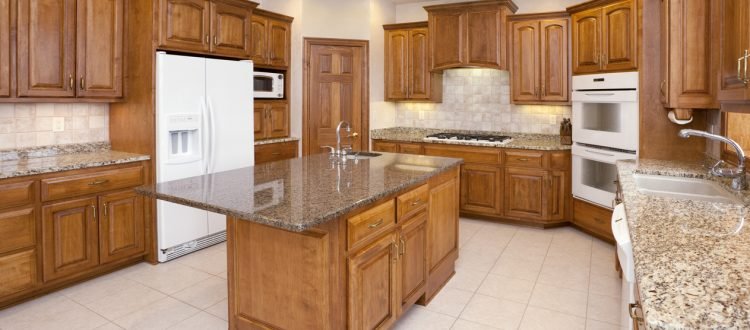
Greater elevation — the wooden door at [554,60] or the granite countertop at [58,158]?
the wooden door at [554,60]

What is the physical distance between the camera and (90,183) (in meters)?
3.29

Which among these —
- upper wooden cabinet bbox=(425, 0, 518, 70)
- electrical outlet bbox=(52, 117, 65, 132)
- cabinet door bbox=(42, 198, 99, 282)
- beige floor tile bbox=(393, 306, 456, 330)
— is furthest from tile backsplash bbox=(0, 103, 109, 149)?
upper wooden cabinet bbox=(425, 0, 518, 70)

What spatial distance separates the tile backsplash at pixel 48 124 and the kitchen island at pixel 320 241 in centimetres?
187

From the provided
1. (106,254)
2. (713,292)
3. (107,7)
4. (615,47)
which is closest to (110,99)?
(107,7)

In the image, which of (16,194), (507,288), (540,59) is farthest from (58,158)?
(540,59)

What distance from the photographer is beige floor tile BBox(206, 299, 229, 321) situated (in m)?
2.85

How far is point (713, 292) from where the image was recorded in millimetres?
1012

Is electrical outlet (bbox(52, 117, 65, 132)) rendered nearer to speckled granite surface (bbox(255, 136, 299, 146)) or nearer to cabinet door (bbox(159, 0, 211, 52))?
cabinet door (bbox(159, 0, 211, 52))

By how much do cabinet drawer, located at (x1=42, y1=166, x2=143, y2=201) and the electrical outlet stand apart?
68cm

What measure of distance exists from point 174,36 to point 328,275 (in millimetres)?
2647

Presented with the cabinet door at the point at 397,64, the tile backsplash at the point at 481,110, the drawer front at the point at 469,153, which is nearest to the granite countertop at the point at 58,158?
the drawer front at the point at 469,153

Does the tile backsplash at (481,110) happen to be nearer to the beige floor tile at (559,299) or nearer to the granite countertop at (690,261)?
the beige floor tile at (559,299)

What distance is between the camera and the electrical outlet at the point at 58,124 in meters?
3.64

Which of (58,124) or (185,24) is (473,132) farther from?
(58,124)
